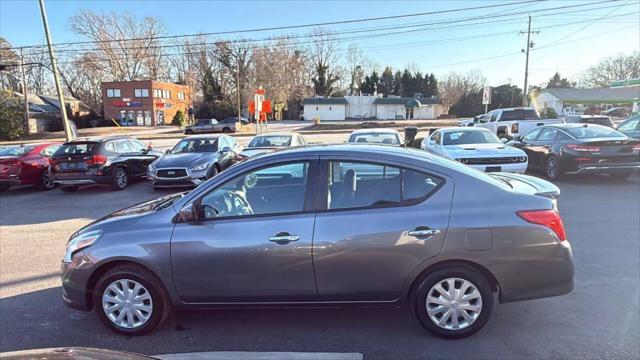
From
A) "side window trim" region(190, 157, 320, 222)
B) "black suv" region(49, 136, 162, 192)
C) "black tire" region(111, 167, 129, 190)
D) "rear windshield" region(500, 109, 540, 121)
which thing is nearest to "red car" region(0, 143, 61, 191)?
"black suv" region(49, 136, 162, 192)

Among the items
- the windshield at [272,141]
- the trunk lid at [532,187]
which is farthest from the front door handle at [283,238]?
the windshield at [272,141]

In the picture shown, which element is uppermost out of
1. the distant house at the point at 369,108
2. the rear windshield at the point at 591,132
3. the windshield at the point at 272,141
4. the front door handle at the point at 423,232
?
the distant house at the point at 369,108

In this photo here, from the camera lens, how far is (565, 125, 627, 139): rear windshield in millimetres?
10184

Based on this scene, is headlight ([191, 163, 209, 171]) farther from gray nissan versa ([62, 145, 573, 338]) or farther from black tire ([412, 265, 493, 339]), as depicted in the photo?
black tire ([412, 265, 493, 339])

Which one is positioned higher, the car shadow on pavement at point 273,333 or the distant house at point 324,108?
the distant house at point 324,108

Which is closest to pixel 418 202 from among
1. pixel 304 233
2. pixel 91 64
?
pixel 304 233

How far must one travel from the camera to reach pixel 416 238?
128 inches

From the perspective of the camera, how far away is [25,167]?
12.1 metres

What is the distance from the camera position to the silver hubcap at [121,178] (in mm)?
11817

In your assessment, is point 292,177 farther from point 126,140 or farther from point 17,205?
point 126,140

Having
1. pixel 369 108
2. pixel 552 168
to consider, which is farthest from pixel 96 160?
pixel 369 108

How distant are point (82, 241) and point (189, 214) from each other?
3.50 ft

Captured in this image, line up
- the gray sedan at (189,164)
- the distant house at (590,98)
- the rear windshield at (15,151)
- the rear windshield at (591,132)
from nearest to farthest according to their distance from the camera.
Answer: the rear windshield at (591,132)
the gray sedan at (189,164)
the rear windshield at (15,151)
the distant house at (590,98)

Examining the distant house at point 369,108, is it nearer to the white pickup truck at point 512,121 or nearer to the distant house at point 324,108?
the distant house at point 324,108
